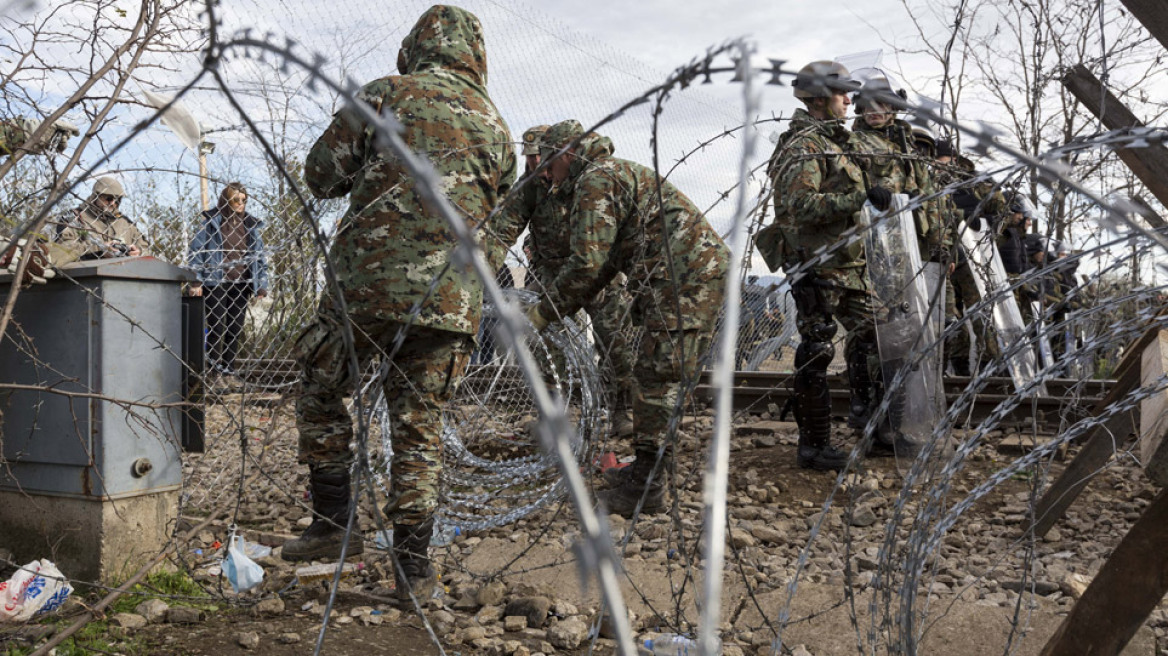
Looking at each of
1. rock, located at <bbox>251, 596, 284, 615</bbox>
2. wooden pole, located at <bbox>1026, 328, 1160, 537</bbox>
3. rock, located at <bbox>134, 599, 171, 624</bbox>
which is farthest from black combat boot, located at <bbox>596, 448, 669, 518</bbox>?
rock, located at <bbox>134, 599, 171, 624</bbox>

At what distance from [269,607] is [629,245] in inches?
86.4

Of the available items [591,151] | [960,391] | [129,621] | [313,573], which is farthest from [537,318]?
[960,391]

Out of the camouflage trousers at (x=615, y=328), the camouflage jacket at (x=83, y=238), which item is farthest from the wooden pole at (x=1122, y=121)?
the camouflage trousers at (x=615, y=328)

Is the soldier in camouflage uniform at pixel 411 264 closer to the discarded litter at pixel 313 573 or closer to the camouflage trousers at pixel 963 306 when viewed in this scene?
the discarded litter at pixel 313 573

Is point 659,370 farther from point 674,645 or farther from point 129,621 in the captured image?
Result: point 129,621

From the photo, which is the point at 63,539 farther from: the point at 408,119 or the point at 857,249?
the point at 857,249

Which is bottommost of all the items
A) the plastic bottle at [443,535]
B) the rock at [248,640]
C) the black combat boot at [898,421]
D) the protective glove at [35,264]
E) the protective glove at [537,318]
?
the rock at [248,640]

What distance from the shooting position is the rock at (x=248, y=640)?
8.61ft

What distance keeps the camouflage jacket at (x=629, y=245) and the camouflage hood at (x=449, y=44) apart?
763 mm

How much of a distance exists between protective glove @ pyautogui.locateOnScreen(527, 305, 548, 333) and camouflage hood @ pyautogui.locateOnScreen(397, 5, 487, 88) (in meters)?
1.13

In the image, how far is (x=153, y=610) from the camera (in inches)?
111

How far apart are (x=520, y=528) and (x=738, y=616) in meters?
1.47

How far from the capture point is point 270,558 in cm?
358

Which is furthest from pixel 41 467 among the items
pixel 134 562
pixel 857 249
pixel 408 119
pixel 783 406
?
pixel 783 406
